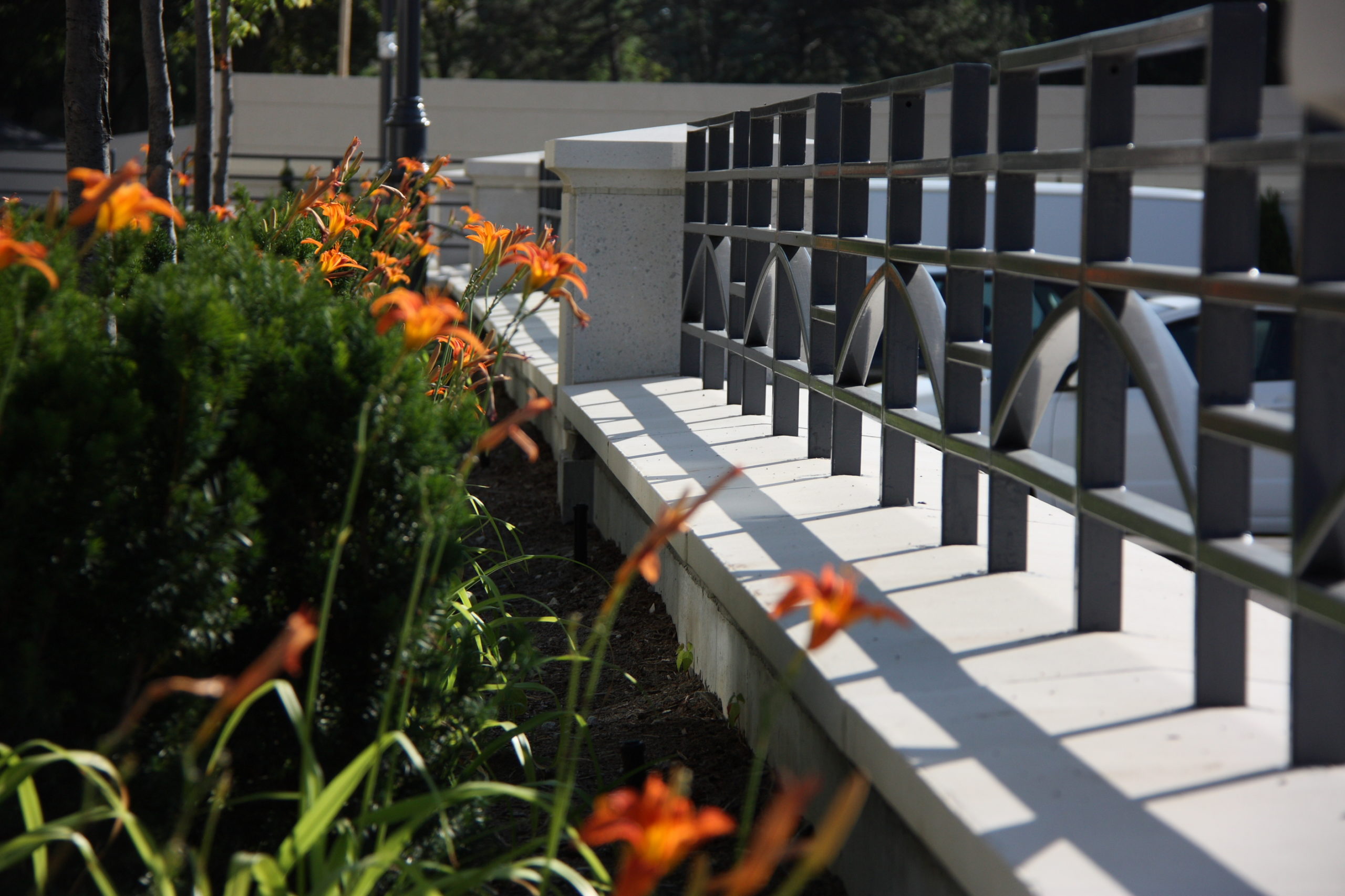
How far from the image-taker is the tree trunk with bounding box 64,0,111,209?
3.37 meters

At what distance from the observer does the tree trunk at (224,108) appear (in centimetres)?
834

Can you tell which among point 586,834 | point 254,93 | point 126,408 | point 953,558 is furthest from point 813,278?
point 254,93

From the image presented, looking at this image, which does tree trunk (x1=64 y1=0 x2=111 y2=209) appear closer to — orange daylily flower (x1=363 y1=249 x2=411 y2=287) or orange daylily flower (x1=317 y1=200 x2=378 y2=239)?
orange daylily flower (x1=317 y1=200 x2=378 y2=239)

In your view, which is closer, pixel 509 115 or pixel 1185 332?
pixel 1185 332

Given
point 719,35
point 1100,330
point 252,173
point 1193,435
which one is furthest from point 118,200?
point 719,35

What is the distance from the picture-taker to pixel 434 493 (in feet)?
7.56

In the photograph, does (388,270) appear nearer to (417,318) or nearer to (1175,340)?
(417,318)

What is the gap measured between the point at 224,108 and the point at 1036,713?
802 cm

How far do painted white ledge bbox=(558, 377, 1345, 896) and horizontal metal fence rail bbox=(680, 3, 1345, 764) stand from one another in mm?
101

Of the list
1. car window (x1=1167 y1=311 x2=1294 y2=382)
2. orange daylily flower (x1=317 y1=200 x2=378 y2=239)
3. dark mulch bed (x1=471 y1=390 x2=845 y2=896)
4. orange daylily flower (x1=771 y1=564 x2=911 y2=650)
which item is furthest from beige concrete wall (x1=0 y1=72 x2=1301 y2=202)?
orange daylily flower (x1=771 y1=564 x2=911 y2=650)

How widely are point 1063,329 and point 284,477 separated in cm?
154

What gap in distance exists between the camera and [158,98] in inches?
223

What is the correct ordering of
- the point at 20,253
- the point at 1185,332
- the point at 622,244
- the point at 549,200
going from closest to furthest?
the point at 20,253 → the point at 622,244 → the point at 1185,332 → the point at 549,200

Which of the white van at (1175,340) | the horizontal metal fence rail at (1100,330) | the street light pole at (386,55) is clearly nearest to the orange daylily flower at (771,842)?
the horizontal metal fence rail at (1100,330)
